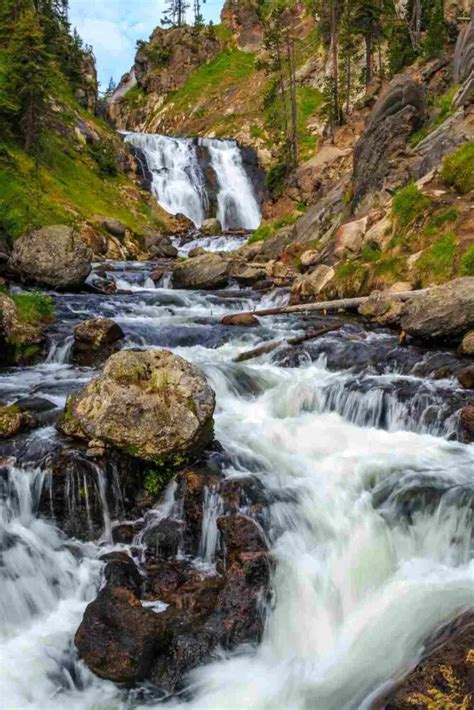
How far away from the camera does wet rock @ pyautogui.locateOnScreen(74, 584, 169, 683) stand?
600cm

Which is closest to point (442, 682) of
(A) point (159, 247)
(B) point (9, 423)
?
(B) point (9, 423)

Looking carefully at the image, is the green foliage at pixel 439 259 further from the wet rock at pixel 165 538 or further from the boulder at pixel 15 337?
the wet rock at pixel 165 538

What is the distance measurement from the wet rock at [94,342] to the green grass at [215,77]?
74.1m

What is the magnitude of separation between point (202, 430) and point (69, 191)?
3278 centimetres

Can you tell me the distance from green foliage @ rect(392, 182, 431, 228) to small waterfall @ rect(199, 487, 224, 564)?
45.4 feet

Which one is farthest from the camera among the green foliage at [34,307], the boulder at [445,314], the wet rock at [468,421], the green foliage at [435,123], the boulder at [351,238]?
the green foliage at [435,123]

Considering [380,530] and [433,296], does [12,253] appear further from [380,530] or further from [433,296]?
[380,530]

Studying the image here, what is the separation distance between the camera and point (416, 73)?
124 ft

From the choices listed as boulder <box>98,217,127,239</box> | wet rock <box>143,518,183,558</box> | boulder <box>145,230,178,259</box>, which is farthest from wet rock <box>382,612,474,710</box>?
boulder <box>98,217,127,239</box>

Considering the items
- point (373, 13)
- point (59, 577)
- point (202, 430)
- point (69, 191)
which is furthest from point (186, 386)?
point (373, 13)

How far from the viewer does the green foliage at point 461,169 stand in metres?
18.6

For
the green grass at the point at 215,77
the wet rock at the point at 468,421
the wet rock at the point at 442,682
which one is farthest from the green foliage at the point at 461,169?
the green grass at the point at 215,77

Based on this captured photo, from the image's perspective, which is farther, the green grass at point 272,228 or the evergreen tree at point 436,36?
the evergreen tree at point 436,36

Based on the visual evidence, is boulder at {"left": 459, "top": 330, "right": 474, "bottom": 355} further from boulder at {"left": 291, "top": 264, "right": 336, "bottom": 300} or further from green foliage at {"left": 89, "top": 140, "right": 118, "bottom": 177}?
green foliage at {"left": 89, "top": 140, "right": 118, "bottom": 177}
